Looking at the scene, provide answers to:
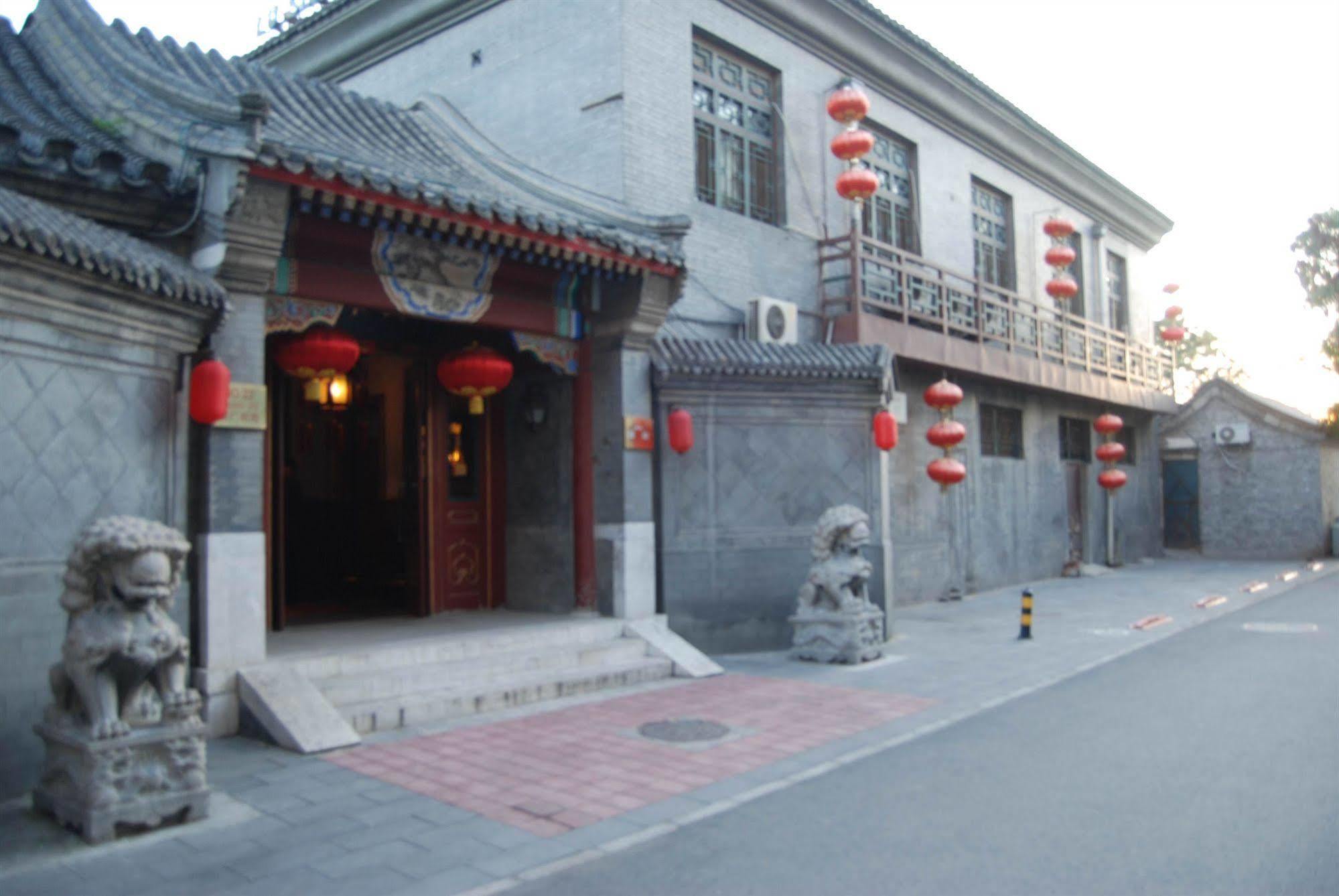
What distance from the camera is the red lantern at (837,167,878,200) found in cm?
1284

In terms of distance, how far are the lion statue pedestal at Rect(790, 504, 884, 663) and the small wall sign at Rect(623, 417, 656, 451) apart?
6.22ft

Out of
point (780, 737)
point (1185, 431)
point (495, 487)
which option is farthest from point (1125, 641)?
point (1185, 431)

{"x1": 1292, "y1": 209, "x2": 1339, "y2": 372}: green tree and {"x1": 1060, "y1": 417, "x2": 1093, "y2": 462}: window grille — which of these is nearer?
{"x1": 1060, "y1": 417, "x2": 1093, "y2": 462}: window grille

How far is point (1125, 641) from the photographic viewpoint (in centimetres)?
1148

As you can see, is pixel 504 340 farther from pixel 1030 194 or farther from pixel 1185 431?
pixel 1185 431

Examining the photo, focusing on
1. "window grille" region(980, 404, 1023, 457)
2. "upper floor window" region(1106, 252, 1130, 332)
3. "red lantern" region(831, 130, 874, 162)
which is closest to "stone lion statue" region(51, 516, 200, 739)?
"red lantern" region(831, 130, 874, 162)

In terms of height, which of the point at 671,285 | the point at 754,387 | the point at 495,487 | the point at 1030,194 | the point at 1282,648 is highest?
the point at 1030,194

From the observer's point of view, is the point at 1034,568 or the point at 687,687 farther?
the point at 1034,568

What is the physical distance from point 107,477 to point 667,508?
5.30 m

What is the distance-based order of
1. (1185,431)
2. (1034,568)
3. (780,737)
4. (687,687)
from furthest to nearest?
(1185,431), (1034,568), (687,687), (780,737)

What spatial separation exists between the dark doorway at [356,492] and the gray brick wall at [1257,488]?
67.1 feet

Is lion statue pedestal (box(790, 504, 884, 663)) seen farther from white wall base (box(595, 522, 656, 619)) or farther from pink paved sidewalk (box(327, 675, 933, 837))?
white wall base (box(595, 522, 656, 619))

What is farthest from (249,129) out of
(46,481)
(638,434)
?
(638,434)

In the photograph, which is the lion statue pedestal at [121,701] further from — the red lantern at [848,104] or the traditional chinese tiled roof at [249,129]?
the red lantern at [848,104]
